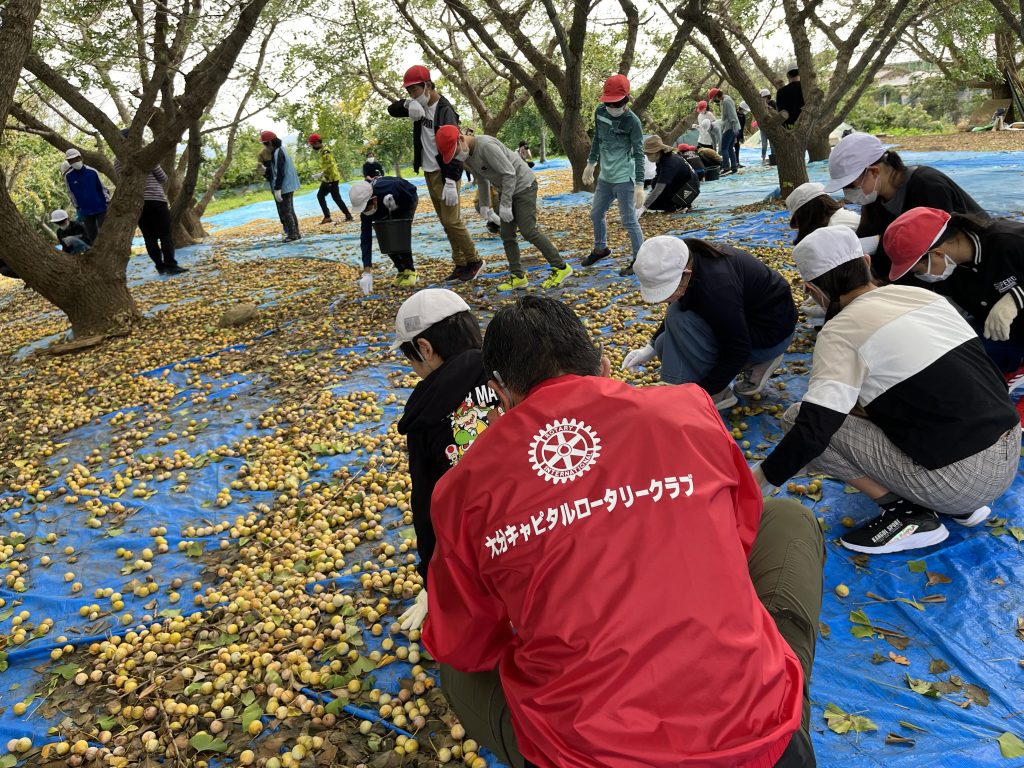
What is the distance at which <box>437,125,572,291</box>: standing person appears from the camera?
5.77 metres

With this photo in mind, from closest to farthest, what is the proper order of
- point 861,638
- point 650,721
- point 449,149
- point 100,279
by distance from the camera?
point 650,721
point 861,638
point 449,149
point 100,279

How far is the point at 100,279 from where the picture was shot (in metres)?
6.48

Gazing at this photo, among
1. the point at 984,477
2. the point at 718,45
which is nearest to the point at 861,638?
the point at 984,477

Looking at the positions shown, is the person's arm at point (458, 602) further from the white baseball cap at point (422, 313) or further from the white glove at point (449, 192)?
the white glove at point (449, 192)

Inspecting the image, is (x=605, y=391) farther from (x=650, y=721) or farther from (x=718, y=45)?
(x=718, y=45)

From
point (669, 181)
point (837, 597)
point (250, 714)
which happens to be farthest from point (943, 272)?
point (669, 181)

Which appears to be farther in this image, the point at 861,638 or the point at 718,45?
the point at 718,45

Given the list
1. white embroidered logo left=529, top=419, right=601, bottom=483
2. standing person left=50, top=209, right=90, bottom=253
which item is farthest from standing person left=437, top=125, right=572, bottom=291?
standing person left=50, top=209, right=90, bottom=253

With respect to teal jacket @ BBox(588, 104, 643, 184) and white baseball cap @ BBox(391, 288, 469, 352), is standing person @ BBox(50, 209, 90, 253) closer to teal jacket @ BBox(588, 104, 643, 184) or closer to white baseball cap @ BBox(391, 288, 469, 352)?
teal jacket @ BBox(588, 104, 643, 184)

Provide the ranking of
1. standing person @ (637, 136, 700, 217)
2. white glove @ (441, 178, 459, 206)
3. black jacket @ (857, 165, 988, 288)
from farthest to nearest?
standing person @ (637, 136, 700, 217) → white glove @ (441, 178, 459, 206) → black jacket @ (857, 165, 988, 288)

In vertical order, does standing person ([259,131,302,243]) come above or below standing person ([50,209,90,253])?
above

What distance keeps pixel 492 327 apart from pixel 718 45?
829cm

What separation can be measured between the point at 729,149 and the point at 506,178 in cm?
961

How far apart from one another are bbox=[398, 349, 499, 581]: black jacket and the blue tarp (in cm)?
87
